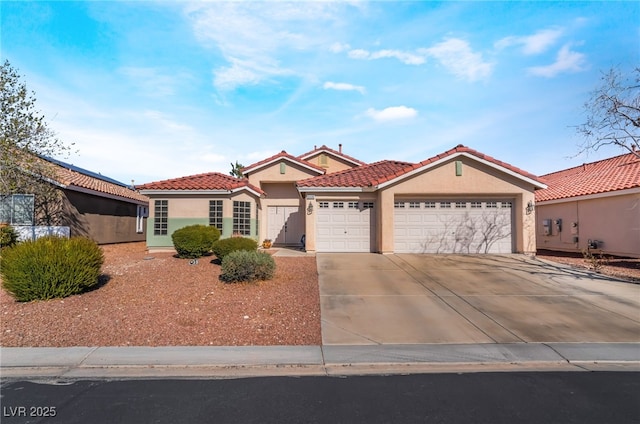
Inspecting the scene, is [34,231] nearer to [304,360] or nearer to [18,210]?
[18,210]

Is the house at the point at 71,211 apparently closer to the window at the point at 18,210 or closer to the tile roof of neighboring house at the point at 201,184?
the window at the point at 18,210

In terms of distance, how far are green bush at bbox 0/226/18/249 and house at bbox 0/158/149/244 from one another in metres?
0.49

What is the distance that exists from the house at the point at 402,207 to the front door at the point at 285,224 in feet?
9.59

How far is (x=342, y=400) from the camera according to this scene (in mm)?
4168

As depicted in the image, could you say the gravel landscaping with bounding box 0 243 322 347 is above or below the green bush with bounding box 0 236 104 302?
below

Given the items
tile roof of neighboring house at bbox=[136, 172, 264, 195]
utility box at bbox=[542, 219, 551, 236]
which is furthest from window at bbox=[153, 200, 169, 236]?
utility box at bbox=[542, 219, 551, 236]

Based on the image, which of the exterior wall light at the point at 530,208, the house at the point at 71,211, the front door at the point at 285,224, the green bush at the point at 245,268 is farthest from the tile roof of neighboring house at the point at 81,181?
the exterior wall light at the point at 530,208

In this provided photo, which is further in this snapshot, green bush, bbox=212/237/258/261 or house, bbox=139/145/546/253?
house, bbox=139/145/546/253

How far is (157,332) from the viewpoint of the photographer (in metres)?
6.58

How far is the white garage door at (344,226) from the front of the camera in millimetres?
15783

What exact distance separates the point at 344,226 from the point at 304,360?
10.7 meters

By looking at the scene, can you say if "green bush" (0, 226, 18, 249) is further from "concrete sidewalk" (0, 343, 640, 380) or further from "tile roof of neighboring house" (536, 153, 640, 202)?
"tile roof of neighboring house" (536, 153, 640, 202)

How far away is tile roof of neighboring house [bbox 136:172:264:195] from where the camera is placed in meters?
16.8

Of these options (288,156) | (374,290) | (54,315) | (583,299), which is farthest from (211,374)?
(288,156)
